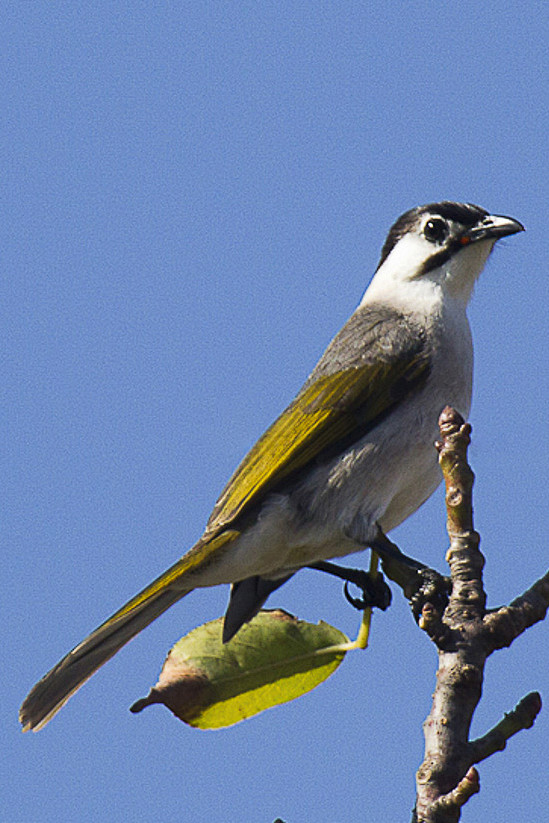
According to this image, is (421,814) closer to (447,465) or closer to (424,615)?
(424,615)

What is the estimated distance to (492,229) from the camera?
557cm

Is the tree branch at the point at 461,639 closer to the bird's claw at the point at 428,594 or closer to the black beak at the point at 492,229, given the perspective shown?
the bird's claw at the point at 428,594

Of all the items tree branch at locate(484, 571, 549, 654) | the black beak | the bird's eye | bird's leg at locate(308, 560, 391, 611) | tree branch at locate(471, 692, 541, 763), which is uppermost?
the bird's eye

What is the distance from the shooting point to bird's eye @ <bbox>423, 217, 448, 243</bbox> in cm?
579

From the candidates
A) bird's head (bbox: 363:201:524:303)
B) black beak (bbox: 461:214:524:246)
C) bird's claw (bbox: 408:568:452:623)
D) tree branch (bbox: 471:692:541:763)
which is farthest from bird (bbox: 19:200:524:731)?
tree branch (bbox: 471:692:541:763)

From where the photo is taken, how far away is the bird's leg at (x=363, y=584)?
13.3 ft

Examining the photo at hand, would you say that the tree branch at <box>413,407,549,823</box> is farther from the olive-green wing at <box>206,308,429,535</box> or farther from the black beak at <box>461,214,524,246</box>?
the black beak at <box>461,214,524,246</box>

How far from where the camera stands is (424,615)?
279 centimetres

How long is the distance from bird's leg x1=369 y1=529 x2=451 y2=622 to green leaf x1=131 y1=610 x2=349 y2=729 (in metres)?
0.28

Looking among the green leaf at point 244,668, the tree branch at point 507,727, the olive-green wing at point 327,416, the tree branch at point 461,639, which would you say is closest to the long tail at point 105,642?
the olive-green wing at point 327,416

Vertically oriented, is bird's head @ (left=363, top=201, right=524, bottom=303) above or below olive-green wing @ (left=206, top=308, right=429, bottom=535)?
above

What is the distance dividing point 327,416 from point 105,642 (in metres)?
1.39

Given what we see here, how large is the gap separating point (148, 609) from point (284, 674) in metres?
1.00

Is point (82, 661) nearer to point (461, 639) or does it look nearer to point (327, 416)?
point (327, 416)
